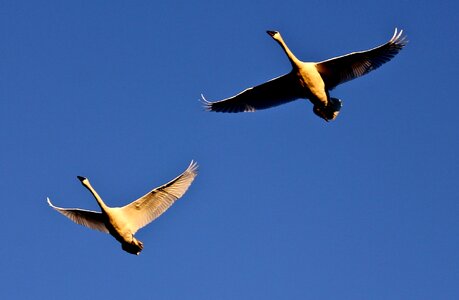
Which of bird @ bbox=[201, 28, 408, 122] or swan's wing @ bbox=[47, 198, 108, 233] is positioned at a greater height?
swan's wing @ bbox=[47, 198, 108, 233]

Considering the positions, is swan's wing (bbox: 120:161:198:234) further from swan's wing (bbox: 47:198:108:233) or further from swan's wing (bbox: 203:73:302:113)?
swan's wing (bbox: 203:73:302:113)

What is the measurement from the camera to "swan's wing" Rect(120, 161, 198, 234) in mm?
50375

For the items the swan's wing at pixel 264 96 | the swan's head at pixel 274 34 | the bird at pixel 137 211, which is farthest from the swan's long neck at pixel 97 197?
the swan's head at pixel 274 34

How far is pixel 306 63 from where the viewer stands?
5016cm

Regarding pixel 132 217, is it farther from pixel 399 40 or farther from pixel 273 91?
pixel 399 40

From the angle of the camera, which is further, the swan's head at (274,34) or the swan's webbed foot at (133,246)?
the swan's head at (274,34)

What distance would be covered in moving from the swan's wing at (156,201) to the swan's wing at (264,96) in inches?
140

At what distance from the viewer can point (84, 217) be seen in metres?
51.4

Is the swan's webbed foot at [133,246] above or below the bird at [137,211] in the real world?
below

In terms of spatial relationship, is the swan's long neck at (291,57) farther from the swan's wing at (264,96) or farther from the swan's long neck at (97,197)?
the swan's long neck at (97,197)

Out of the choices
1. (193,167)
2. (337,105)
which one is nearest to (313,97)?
(337,105)

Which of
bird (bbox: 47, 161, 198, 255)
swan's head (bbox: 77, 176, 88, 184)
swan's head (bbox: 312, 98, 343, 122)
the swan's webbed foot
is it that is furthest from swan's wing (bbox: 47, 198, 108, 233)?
swan's head (bbox: 312, 98, 343, 122)

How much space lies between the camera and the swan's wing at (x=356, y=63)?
4978 cm

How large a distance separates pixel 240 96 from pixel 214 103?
113 cm
